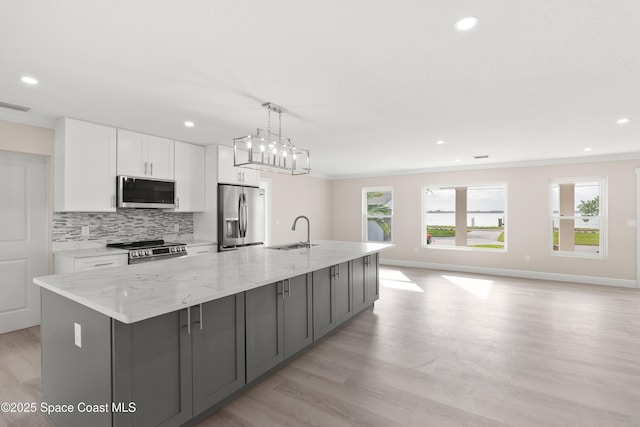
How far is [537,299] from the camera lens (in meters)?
4.64

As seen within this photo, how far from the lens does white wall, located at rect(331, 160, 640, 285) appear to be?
5.46 meters

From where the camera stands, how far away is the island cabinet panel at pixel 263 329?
219 cm

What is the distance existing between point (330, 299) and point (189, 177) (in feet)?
9.75

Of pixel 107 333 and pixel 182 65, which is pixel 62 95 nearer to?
pixel 182 65

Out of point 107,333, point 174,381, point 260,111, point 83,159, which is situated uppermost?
point 260,111

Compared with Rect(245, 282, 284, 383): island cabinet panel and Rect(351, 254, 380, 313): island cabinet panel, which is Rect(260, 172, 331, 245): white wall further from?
Rect(245, 282, 284, 383): island cabinet panel

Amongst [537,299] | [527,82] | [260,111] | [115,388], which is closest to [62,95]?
[260,111]

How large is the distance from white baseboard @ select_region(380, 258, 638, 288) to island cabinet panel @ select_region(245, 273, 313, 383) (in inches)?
200

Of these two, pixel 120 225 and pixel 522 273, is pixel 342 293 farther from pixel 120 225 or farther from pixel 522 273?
pixel 522 273

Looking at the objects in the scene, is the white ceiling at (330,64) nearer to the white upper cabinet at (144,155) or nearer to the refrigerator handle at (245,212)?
the white upper cabinet at (144,155)

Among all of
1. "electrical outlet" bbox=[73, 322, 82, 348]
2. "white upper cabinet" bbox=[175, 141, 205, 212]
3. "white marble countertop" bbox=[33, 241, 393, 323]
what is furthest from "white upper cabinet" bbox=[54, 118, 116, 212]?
"electrical outlet" bbox=[73, 322, 82, 348]

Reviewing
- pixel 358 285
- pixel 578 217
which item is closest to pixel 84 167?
pixel 358 285

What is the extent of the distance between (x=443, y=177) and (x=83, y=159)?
21.6ft

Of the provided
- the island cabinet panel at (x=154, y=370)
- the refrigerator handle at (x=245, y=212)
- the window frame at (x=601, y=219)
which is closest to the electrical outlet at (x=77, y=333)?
the island cabinet panel at (x=154, y=370)
